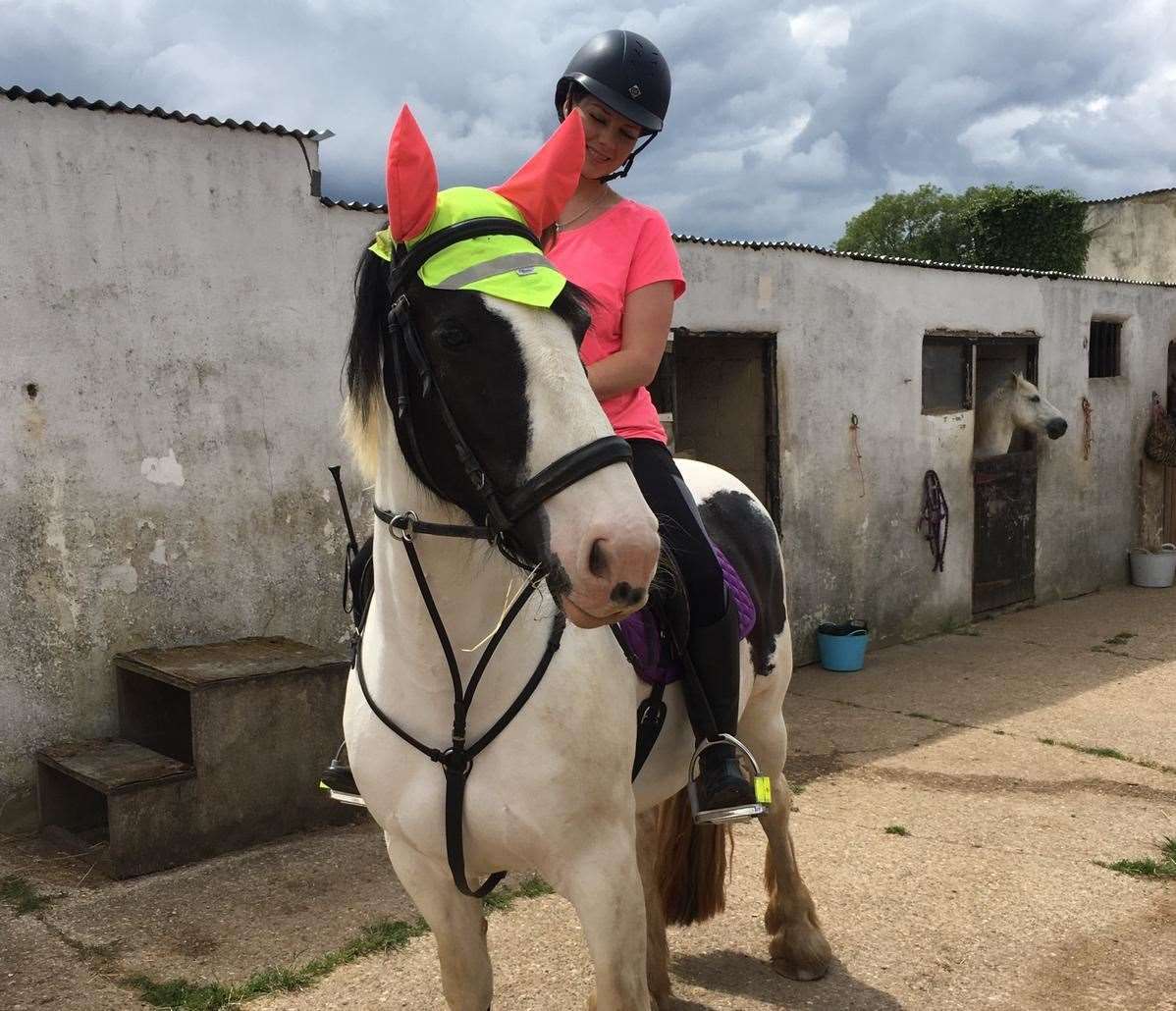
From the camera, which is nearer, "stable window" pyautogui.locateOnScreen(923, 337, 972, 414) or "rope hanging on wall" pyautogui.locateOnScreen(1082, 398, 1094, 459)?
"stable window" pyautogui.locateOnScreen(923, 337, 972, 414)

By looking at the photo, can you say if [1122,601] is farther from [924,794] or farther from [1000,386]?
[924,794]

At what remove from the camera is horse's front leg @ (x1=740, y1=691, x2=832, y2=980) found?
3.34 metres

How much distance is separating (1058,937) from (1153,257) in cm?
1550

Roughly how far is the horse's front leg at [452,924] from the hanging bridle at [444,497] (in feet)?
0.26

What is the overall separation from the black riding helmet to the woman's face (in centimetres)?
3

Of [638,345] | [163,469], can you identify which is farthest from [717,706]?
[163,469]

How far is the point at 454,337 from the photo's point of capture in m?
1.60

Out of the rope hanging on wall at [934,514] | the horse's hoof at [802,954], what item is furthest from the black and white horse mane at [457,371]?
the rope hanging on wall at [934,514]

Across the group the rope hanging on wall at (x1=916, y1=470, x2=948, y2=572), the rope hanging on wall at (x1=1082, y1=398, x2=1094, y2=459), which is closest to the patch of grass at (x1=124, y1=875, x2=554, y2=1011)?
the rope hanging on wall at (x1=916, y1=470, x2=948, y2=572)

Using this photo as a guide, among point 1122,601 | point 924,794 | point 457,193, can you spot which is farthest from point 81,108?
point 1122,601

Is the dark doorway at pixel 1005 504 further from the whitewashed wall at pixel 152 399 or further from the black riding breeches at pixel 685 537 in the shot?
the black riding breeches at pixel 685 537

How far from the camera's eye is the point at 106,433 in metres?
4.84

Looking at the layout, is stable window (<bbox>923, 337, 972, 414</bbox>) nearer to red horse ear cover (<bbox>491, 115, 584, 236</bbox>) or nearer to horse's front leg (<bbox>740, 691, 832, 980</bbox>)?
horse's front leg (<bbox>740, 691, 832, 980</bbox>)

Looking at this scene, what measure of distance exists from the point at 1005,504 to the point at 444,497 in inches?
368
